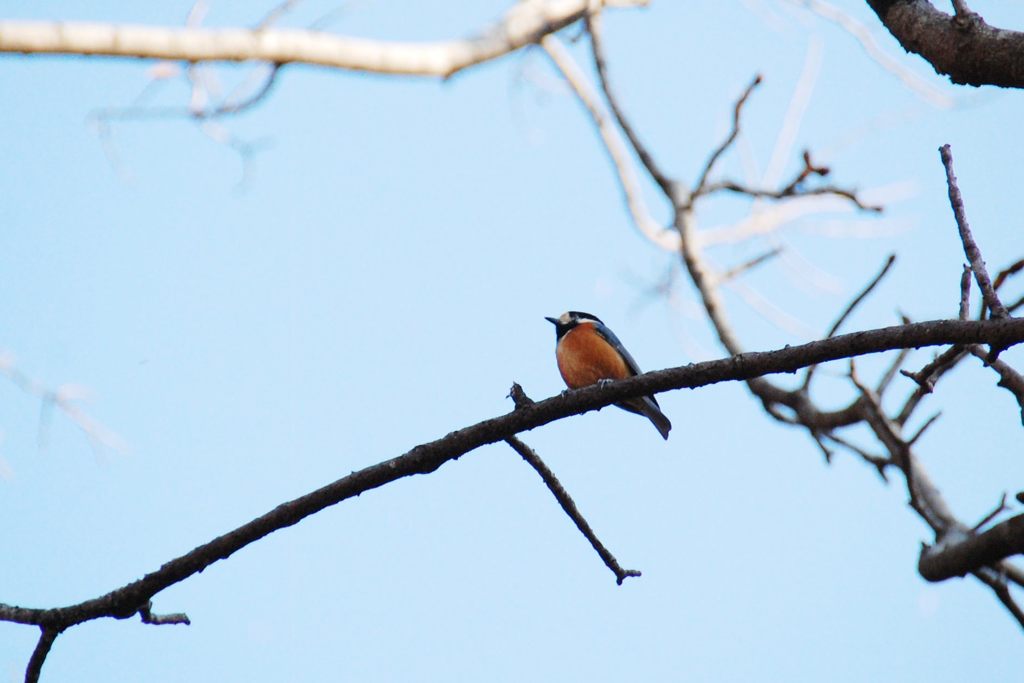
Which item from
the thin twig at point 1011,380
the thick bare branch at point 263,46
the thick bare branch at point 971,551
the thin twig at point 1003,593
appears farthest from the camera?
the thick bare branch at point 263,46

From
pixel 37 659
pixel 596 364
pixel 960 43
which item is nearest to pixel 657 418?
pixel 596 364

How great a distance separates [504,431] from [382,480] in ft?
1.38

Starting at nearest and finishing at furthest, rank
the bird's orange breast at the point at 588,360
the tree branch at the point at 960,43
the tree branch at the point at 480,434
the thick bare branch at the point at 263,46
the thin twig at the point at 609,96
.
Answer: the tree branch at the point at 960,43, the tree branch at the point at 480,434, the thick bare branch at the point at 263,46, the bird's orange breast at the point at 588,360, the thin twig at the point at 609,96

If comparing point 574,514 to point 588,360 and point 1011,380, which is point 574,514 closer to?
point 1011,380

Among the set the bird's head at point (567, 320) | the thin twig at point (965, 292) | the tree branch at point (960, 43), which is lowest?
the thin twig at point (965, 292)

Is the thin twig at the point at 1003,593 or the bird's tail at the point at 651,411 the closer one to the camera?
Result: the thin twig at the point at 1003,593

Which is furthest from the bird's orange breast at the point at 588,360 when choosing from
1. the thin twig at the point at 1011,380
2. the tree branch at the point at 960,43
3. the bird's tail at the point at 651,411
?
the tree branch at the point at 960,43

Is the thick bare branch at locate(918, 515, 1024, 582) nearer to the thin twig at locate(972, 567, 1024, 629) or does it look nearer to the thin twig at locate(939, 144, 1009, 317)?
the thin twig at locate(972, 567, 1024, 629)

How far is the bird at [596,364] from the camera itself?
19.9 feet

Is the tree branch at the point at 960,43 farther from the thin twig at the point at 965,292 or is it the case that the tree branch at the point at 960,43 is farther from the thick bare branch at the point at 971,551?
the thick bare branch at the point at 971,551

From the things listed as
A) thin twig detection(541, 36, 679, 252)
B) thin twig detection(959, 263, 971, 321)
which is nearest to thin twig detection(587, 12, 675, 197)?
thin twig detection(541, 36, 679, 252)

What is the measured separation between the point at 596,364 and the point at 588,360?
6 centimetres

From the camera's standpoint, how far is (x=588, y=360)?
608cm

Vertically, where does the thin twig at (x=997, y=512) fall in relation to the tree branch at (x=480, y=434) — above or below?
below
